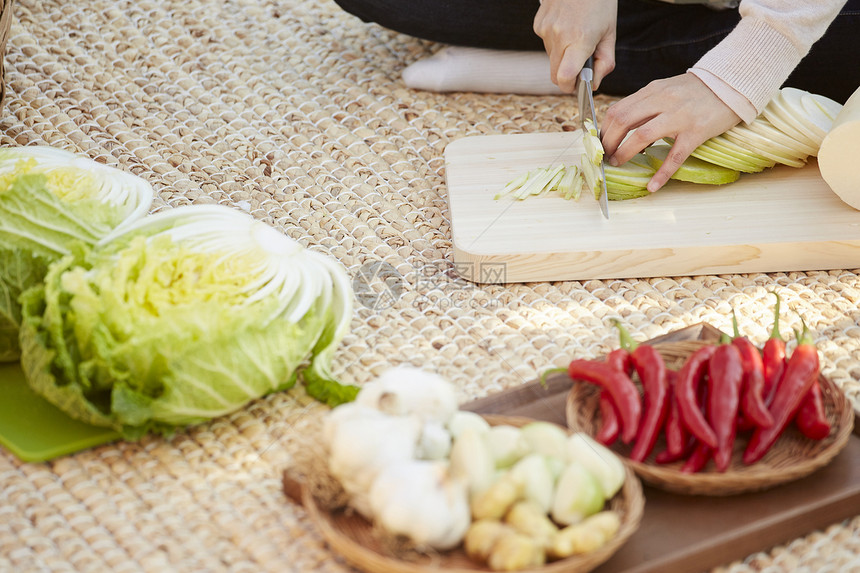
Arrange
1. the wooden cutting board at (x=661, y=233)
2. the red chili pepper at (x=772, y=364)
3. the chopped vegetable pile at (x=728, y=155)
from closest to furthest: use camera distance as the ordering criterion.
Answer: the red chili pepper at (x=772, y=364), the wooden cutting board at (x=661, y=233), the chopped vegetable pile at (x=728, y=155)

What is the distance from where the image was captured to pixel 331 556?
59.2 inches

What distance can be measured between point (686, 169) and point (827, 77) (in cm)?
79

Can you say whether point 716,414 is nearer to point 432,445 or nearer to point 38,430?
point 432,445

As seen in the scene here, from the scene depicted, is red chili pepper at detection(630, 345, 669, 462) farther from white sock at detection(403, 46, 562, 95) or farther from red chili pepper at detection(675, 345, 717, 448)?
white sock at detection(403, 46, 562, 95)

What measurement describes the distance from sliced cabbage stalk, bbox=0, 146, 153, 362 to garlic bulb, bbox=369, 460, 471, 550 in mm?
898

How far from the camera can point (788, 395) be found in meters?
1.58

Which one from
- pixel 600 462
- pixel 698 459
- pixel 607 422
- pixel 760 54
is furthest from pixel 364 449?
pixel 760 54

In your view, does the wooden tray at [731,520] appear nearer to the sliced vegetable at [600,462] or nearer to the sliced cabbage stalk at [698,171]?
the sliced vegetable at [600,462]

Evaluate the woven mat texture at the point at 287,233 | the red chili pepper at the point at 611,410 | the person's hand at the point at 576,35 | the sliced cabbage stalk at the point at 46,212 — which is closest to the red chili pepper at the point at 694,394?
the red chili pepper at the point at 611,410

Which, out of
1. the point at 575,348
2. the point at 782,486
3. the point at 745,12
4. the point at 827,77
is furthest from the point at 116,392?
the point at 827,77

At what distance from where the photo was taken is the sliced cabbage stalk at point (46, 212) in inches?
70.5

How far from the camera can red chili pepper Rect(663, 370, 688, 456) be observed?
5.04ft

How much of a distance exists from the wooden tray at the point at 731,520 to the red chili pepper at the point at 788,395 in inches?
3.1

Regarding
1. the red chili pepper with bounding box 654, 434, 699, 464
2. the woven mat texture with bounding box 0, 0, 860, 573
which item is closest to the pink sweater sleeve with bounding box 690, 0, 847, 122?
the woven mat texture with bounding box 0, 0, 860, 573
